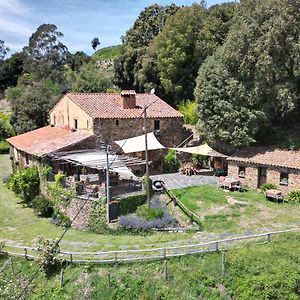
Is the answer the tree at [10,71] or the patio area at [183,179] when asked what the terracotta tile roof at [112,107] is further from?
the tree at [10,71]

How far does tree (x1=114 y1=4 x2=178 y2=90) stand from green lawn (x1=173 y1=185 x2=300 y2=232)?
2825 cm

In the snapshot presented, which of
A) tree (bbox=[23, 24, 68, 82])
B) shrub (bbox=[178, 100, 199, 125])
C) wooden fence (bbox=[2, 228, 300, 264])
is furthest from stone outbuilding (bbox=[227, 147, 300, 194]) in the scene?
tree (bbox=[23, 24, 68, 82])

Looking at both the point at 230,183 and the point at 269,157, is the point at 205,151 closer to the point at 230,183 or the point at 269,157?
the point at 230,183

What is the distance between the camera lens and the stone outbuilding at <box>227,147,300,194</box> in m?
26.5

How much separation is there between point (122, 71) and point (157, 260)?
3970 centimetres

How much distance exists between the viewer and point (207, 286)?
17172 mm

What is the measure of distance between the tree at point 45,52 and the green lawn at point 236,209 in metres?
52.6

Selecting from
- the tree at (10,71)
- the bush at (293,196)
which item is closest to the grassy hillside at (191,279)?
the bush at (293,196)

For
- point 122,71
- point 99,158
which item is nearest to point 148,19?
point 122,71

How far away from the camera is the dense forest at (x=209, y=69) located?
2823 centimetres

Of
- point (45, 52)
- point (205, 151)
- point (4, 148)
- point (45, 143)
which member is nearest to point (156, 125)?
point (205, 151)

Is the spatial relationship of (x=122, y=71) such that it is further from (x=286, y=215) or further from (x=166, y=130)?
(x=286, y=215)

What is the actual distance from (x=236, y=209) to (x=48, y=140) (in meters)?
17.7

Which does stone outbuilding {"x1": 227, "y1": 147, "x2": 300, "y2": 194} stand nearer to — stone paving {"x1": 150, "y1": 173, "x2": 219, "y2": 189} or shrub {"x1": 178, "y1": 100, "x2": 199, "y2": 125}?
stone paving {"x1": 150, "y1": 173, "x2": 219, "y2": 189}
